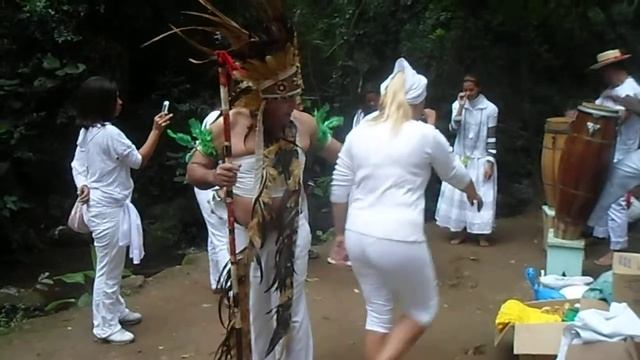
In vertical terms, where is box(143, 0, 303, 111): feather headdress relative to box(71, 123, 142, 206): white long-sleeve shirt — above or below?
above

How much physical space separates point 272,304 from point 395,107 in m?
1.05

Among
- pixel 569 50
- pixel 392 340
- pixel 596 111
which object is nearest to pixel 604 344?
pixel 392 340

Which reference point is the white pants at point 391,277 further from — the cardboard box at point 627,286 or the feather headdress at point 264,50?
the cardboard box at point 627,286

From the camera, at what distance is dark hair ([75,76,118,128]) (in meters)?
4.87

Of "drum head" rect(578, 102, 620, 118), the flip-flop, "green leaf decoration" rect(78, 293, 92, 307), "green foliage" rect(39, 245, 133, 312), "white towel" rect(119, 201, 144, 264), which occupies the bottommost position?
"green foliage" rect(39, 245, 133, 312)

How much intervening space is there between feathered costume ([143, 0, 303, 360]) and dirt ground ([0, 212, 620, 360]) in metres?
1.21

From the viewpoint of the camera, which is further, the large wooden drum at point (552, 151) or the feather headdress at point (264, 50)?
the large wooden drum at point (552, 151)

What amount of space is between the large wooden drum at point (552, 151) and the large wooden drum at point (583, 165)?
0.54 m

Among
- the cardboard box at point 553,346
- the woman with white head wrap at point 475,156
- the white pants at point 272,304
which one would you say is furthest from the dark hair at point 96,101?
the woman with white head wrap at point 475,156

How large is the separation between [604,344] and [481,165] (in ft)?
12.8

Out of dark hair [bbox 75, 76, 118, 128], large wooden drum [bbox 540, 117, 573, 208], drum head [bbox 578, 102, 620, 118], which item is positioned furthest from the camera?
large wooden drum [bbox 540, 117, 573, 208]

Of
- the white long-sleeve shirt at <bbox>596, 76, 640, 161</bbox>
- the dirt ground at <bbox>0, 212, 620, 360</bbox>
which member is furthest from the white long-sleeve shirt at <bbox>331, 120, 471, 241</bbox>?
the white long-sleeve shirt at <bbox>596, 76, 640, 161</bbox>

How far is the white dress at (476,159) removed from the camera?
7500 millimetres

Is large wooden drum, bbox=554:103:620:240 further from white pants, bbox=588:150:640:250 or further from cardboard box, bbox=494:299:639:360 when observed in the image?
cardboard box, bbox=494:299:639:360
